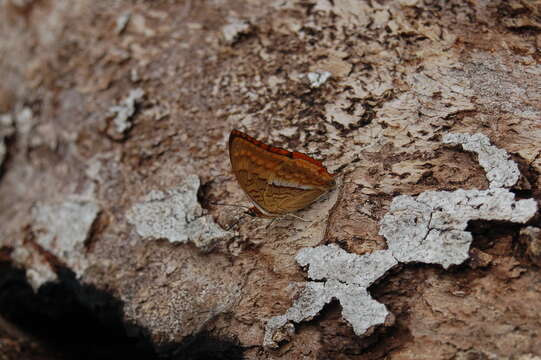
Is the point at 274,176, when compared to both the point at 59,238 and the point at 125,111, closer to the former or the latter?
the point at 125,111

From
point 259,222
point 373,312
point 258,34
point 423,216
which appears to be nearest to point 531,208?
point 423,216

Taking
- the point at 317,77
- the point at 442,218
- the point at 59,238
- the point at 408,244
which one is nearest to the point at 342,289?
the point at 408,244

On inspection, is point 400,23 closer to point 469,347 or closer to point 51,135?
point 469,347

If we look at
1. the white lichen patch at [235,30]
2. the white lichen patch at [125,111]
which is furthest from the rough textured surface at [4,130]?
the white lichen patch at [235,30]

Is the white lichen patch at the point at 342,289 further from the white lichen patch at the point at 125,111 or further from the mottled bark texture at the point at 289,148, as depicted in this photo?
the white lichen patch at the point at 125,111

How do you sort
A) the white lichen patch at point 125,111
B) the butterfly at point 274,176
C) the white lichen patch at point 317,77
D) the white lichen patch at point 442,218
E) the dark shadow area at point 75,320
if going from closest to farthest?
the white lichen patch at point 442,218 < the butterfly at point 274,176 < the dark shadow area at point 75,320 < the white lichen patch at point 317,77 < the white lichen patch at point 125,111

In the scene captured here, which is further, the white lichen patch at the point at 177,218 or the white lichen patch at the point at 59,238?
the white lichen patch at the point at 59,238
